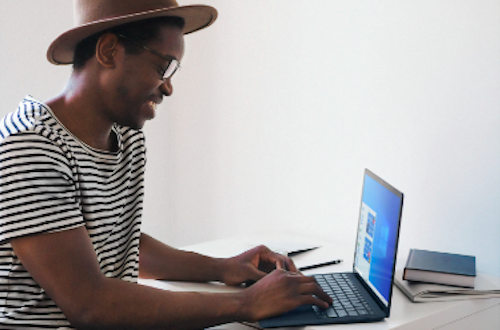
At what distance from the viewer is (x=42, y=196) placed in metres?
0.94

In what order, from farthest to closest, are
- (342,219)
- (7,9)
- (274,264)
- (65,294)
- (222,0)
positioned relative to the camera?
1. (222,0)
2. (7,9)
3. (342,219)
4. (274,264)
5. (65,294)

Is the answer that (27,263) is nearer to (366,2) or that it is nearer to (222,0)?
(366,2)

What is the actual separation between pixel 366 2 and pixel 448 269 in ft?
2.81

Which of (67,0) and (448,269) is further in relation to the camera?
(67,0)

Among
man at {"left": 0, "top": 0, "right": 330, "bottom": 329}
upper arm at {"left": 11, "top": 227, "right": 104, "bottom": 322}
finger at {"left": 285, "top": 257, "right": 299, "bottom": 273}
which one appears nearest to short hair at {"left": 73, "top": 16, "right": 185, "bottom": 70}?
man at {"left": 0, "top": 0, "right": 330, "bottom": 329}

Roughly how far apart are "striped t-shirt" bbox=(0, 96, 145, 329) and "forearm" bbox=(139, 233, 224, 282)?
18 cm

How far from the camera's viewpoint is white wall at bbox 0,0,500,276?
1.44 meters

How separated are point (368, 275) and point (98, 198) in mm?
629

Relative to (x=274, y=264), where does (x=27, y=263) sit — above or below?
above

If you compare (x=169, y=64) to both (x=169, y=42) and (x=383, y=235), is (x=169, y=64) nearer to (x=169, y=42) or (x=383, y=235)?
(x=169, y=42)

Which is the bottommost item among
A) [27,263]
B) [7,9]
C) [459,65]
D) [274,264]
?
[274,264]

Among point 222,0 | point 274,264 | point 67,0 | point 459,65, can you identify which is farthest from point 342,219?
point 67,0

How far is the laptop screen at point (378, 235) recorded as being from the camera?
1.07m

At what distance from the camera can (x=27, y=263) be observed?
0.93m
